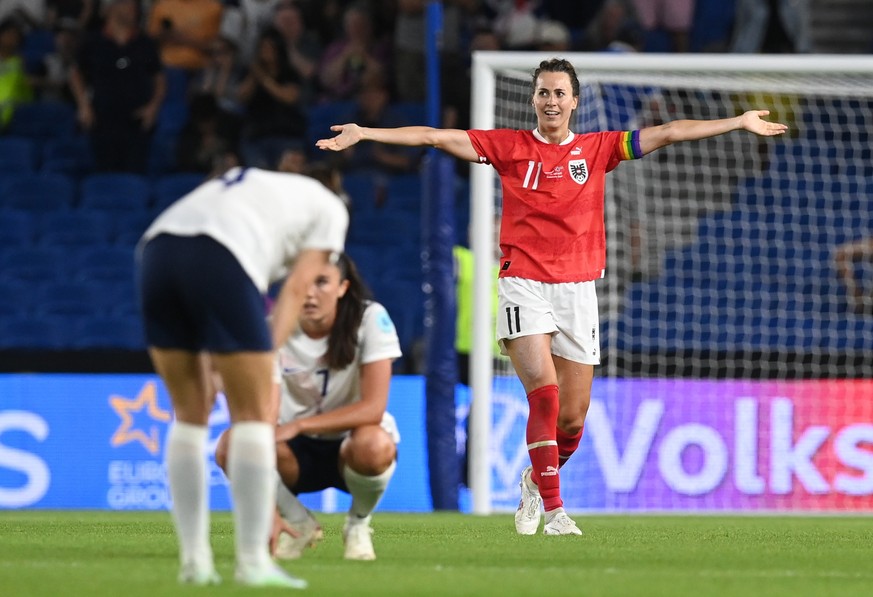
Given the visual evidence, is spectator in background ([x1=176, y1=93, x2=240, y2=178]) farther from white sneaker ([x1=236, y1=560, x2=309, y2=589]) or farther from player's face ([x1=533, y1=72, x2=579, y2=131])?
white sneaker ([x1=236, y1=560, x2=309, y2=589])

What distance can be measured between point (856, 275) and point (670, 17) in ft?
12.8

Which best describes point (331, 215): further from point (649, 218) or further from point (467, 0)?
point (467, 0)

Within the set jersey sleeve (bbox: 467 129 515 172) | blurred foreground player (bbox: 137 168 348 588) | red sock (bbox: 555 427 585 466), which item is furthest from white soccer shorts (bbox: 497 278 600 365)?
blurred foreground player (bbox: 137 168 348 588)

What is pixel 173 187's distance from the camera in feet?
49.3

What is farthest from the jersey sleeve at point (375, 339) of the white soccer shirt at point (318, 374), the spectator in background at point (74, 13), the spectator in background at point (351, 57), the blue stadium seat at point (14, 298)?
the spectator in background at point (74, 13)

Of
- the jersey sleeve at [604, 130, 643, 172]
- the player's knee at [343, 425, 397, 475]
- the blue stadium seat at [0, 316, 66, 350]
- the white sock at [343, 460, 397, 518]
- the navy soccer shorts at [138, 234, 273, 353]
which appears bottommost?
the blue stadium seat at [0, 316, 66, 350]

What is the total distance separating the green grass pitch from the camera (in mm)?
4582

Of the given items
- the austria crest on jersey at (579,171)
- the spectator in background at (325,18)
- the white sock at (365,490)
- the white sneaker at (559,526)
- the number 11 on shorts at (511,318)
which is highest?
the spectator in background at (325,18)

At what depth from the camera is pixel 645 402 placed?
1126 centimetres

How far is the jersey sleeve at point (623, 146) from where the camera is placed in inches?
297

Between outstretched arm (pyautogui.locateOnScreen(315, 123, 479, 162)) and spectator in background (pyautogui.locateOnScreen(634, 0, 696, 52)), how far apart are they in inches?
348

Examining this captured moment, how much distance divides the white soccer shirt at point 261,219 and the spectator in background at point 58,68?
12.1 m

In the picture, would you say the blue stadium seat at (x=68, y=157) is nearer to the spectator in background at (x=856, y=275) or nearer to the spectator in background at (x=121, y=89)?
the spectator in background at (x=121, y=89)

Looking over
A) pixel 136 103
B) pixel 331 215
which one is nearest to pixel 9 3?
pixel 136 103
